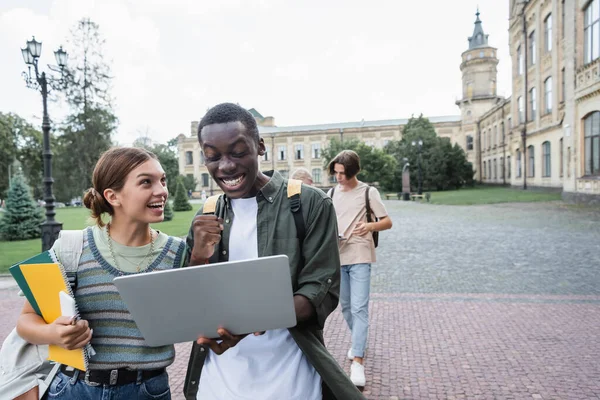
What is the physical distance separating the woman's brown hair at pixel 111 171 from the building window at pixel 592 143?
23.6 m

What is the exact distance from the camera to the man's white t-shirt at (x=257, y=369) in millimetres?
1646

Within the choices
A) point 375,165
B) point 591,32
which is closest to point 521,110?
point 375,165

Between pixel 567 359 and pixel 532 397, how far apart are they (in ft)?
3.44

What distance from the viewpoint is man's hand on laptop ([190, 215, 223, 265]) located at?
163cm

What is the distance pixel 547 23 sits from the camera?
29250 mm

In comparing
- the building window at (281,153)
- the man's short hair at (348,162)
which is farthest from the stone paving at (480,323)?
the building window at (281,153)

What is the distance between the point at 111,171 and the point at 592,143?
2428 cm

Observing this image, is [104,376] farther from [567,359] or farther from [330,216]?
[567,359]

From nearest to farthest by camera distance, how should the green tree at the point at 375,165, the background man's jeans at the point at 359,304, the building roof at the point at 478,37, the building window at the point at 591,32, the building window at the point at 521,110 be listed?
the background man's jeans at the point at 359,304, the building window at the point at 591,32, the building window at the point at 521,110, the green tree at the point at 375,165, the building roof at the point at 478,37

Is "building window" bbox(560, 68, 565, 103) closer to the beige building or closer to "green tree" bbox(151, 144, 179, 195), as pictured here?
the beige building

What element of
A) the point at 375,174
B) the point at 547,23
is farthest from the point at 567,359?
the point at 375,174

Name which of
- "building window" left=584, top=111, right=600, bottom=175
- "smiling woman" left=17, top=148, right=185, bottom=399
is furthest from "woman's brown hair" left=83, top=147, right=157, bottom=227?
"building window" left=584, top=111, right=600, bottom=175

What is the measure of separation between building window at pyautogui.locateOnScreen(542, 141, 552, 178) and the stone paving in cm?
2185

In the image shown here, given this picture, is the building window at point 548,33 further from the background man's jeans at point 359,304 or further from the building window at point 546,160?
the background man's jeans at point 359,304
